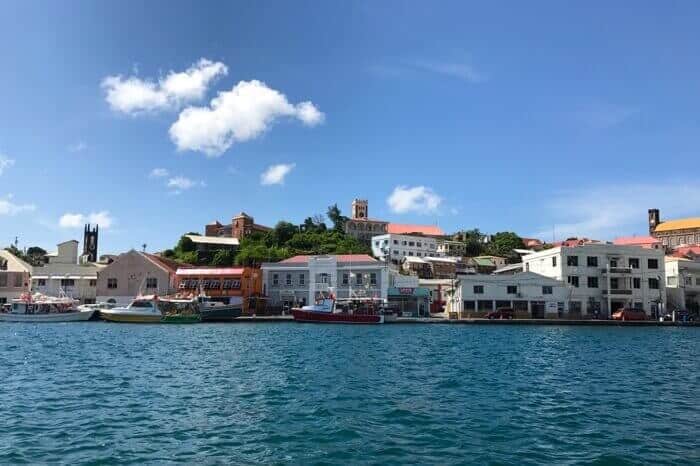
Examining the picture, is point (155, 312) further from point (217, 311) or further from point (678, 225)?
point (678, 225)

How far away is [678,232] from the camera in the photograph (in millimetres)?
138125

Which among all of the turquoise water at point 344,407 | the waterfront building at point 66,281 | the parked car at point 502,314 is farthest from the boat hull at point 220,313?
the turquoise water at point 344,407

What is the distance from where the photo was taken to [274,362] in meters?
26.7

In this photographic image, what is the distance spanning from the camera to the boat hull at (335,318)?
61.1m

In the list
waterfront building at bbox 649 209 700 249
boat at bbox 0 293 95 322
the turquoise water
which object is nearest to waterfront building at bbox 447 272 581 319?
the turquoise water

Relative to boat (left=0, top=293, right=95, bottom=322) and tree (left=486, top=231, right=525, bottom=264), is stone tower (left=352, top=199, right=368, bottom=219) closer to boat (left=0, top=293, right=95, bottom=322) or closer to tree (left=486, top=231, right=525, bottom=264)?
tree (left=486, top=231, right=525, bottom=264)

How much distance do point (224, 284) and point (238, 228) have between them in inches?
2472

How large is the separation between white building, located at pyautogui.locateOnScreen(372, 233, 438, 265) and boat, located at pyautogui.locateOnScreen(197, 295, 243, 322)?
56.9 metres

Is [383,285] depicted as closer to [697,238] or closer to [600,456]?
[600,456]

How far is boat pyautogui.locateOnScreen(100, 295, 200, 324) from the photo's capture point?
6247cm

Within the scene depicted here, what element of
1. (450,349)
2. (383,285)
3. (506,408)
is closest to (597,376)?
(506,408)

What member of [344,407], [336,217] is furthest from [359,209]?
[344,407]

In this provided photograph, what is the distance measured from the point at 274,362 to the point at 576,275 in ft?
172

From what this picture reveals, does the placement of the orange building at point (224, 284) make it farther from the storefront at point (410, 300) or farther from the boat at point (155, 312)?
the storefront at point (410, 300)
